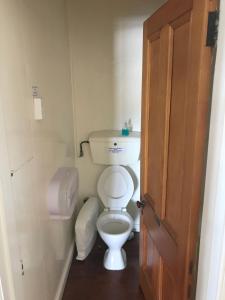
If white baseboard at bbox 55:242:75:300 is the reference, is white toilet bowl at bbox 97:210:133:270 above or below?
above

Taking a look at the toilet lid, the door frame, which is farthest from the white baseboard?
the door frame

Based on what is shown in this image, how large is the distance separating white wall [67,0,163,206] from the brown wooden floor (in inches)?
37.0

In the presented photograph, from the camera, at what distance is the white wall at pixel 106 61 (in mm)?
2256

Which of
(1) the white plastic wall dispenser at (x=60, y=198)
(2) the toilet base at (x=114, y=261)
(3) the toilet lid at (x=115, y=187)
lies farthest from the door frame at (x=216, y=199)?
(3) the toilet lid at (x=115, y=187)

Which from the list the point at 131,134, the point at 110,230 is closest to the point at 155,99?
the point at 131,134

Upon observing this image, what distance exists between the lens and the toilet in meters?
2.21

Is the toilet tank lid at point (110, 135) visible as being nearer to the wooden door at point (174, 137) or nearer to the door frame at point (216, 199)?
the wooden door at point (174, 137)

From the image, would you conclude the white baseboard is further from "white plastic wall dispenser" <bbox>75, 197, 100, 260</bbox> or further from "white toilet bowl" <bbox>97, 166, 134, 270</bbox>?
"white toilet bowl" <bbox>97, 166, 134, 270</bbox>

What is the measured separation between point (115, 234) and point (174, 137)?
1331 mm

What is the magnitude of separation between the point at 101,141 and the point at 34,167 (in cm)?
104

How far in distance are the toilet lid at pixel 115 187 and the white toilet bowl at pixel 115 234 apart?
10 centimetres

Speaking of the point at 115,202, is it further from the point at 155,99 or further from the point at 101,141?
the point at 155,99

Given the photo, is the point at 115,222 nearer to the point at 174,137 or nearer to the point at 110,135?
the point at 110,135

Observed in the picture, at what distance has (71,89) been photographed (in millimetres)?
2385
